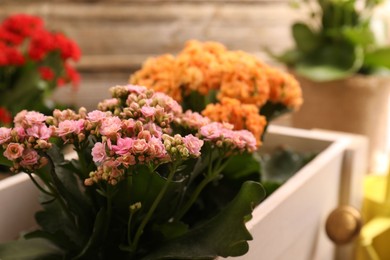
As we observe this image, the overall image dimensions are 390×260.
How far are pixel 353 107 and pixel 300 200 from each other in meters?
0.85

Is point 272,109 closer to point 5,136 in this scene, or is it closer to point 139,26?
point 5,136

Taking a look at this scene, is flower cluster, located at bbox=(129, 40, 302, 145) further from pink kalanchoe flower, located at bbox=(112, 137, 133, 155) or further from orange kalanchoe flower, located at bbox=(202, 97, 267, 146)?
pink kalanchoe flower, located at bbox=(112, 137, 133, 155)

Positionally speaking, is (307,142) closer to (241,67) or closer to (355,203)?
(355,203)

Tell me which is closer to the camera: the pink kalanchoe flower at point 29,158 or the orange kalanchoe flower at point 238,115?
the pink kalanchoe flower at point 29,158

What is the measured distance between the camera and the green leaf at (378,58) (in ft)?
5.33

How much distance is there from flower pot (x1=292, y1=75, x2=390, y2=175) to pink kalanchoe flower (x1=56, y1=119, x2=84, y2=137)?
1164 mm

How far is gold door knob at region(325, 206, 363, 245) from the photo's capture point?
35.5 inches

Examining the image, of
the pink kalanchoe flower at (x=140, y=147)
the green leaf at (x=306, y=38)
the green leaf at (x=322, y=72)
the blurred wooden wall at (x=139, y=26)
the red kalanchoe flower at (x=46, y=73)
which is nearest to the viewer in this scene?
the pink kalanchoe flower at (x=140, y=147)

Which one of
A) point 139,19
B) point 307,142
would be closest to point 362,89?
point 307,142

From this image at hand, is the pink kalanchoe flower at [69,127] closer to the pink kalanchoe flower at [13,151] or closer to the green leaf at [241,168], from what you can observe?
the pink kalanchoe flower at [13,151]

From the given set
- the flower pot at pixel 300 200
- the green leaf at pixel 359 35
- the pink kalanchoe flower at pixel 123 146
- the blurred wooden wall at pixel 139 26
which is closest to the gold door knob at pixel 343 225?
the flower pot at pixel 300 200

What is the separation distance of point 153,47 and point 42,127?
4.82 feet

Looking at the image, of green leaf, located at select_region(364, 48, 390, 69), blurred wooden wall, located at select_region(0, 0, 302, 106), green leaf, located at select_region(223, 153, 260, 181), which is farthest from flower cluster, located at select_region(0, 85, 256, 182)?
blurred wooden wall, located at select_region(0, 0, 302, 106)

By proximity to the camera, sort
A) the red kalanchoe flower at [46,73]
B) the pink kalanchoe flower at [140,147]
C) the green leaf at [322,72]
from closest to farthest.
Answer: the pink kalanchoe flower at [140,147]
the red kalanchoe flower at [46,73]
the green leaf at [322,72]
